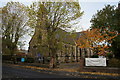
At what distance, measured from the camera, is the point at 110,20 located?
2072 centimetres

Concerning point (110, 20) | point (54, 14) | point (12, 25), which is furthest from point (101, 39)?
point (12, 25)

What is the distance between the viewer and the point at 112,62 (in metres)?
17.3

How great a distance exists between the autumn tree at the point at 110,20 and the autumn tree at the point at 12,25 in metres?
16.4

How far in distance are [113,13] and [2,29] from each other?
77.1ft

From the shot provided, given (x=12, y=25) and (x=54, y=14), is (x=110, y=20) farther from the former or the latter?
(x=12, y=25)

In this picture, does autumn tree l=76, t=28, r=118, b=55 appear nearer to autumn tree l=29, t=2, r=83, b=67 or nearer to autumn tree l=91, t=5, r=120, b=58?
autumn tree l=91, t=5, r=120, b=58

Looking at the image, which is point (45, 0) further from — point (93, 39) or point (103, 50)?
point (103, 50)

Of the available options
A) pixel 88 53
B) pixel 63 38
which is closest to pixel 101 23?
pixel 63 38

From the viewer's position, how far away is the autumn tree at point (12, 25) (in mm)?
27812

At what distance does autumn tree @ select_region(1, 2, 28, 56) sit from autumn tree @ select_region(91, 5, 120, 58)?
53.7ft

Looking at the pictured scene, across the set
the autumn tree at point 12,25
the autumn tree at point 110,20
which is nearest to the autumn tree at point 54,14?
the autumn tree at point 110,20

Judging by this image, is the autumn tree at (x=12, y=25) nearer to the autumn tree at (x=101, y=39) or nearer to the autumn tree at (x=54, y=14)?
the autumn tree at (x=54, y=14)

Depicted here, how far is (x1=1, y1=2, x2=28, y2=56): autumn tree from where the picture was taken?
91.2ft

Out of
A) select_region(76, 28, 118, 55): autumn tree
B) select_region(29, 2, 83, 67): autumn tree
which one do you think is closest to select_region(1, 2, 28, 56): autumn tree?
select_region(29, 2, 83, 67): autumn tree
